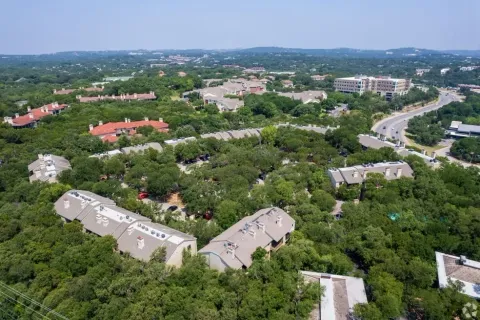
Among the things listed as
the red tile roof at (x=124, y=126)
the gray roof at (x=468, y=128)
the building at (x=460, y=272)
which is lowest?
the building at (x=460, y=272)

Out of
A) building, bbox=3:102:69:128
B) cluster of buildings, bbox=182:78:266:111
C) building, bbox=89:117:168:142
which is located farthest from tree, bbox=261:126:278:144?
building, bbox=3:102:69:128

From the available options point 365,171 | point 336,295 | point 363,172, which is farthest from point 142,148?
point 336,295

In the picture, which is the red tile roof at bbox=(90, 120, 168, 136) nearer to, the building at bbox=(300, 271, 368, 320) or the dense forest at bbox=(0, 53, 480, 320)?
the dense forest at bbox=(0, 53, 480, 320)

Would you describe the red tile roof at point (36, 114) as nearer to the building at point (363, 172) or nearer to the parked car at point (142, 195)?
the parked car at point (142, 195)

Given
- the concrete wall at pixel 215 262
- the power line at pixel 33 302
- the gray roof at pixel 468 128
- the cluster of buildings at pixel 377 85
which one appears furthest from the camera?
the cluster of buildings at pixel 377 85

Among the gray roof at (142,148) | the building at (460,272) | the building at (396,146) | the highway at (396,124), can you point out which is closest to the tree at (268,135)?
the building at (396,146)

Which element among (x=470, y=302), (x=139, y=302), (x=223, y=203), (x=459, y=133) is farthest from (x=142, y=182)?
(x=459, y=133)

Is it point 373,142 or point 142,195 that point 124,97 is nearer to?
point 142,195
